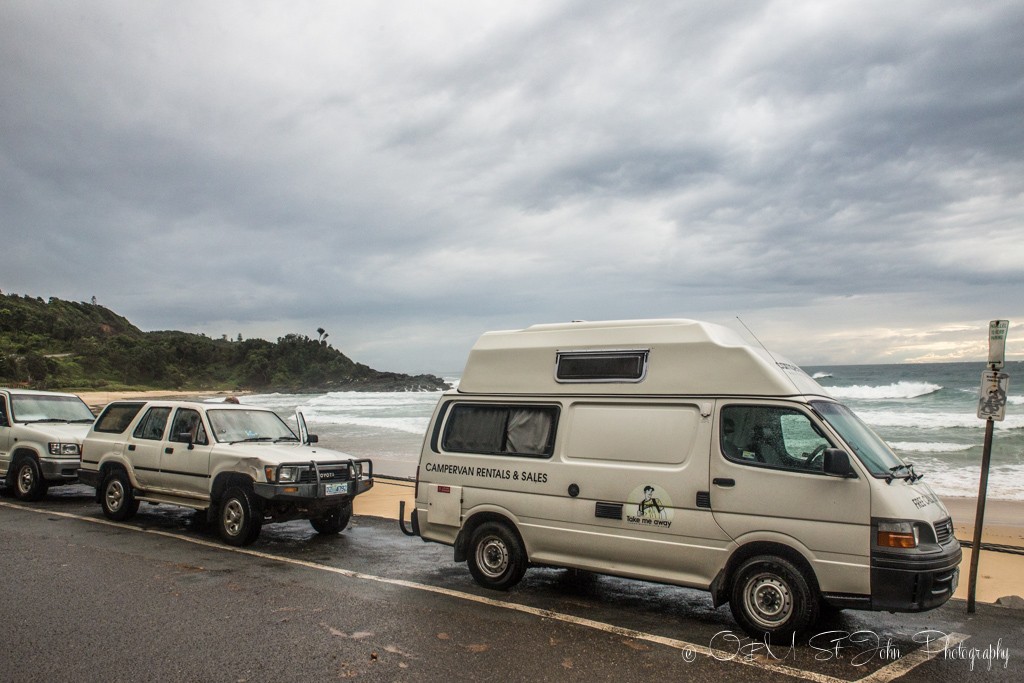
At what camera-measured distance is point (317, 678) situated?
15.9ft

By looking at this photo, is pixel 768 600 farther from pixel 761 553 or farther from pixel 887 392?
pixel 887 392

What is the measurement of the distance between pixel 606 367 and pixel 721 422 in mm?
1219

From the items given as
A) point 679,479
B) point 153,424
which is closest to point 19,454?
point 153,424

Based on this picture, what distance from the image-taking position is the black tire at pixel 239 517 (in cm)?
912

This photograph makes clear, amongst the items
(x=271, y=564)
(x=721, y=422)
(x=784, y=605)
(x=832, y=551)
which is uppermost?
(x=721, y=422)

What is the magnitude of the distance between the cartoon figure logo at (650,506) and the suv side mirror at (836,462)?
4.41 ft

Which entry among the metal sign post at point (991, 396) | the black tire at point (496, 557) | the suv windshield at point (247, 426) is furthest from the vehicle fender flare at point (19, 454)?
the metal sign post at point (991, 396)

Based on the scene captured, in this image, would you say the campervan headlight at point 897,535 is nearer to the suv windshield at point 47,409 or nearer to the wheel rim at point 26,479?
the wheel rim at point 26,479

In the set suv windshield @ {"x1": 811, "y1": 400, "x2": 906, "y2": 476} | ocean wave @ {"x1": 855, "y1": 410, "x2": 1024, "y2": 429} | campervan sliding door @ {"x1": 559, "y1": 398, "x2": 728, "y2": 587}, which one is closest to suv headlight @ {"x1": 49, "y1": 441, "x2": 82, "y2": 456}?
campervan sliding door @ {"x1": 559, "y1": 398, "x2": 728, "y2": 587}

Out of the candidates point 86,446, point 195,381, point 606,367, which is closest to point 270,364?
point 195,381

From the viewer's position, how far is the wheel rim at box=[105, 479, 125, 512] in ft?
35.2

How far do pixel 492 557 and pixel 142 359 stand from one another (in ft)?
271

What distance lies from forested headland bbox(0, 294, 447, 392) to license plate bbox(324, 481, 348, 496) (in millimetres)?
58962

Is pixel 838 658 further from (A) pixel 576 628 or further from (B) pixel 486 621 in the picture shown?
(B) pixel 486 621
